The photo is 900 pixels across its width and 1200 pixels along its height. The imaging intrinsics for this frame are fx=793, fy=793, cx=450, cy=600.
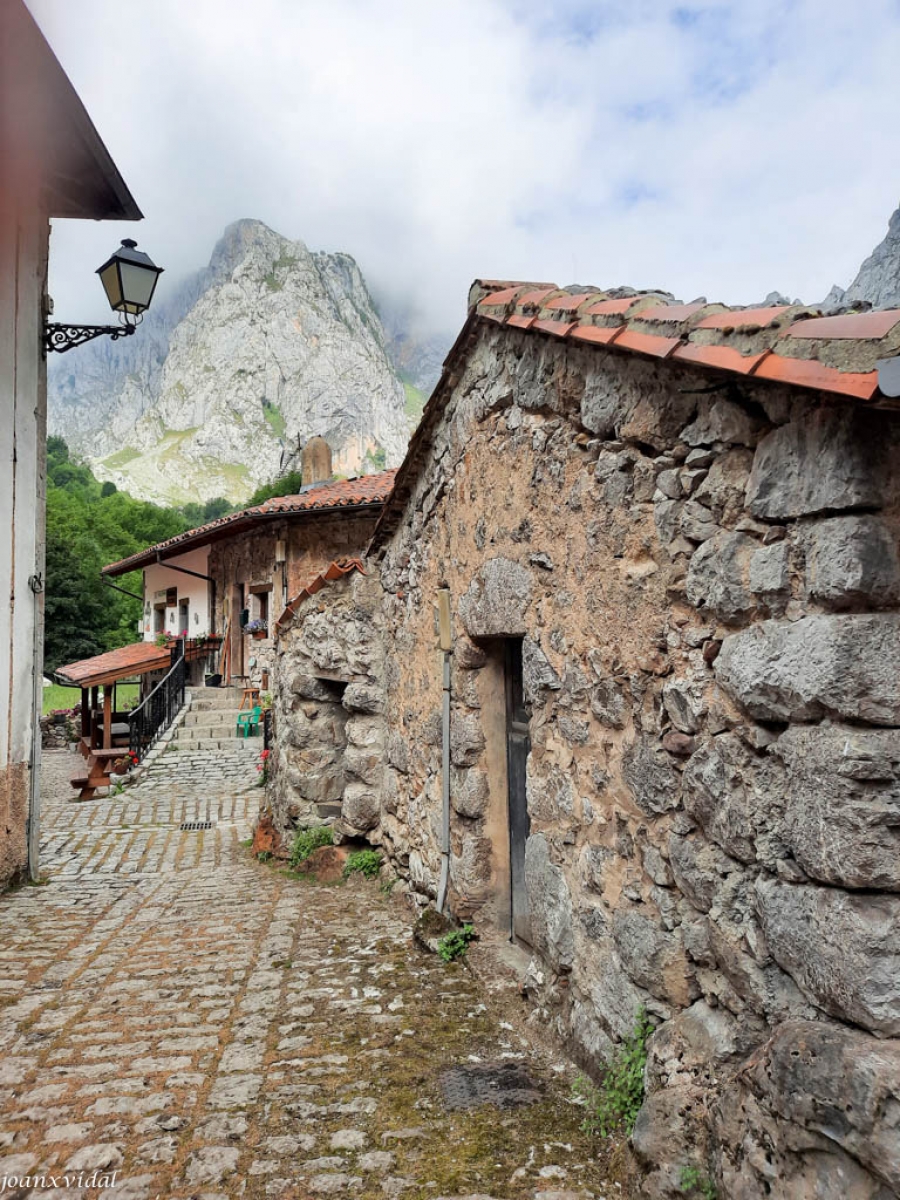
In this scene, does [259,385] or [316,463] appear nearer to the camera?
[316,463]

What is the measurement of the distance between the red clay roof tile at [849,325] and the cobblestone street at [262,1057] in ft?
7.59

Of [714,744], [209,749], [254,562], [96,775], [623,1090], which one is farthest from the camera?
[254,562]

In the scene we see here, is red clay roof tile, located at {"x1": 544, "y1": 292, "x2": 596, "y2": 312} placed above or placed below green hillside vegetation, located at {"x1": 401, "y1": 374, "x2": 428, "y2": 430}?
below

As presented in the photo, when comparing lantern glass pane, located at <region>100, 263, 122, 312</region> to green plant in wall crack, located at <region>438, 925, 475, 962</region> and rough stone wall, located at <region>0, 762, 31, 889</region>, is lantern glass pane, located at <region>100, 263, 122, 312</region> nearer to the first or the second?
rough stone wall, located at <region>0, 762, 31, 889</region>

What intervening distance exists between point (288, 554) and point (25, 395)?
879cm

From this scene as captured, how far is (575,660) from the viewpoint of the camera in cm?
304

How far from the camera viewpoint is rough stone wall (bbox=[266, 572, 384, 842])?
598cm

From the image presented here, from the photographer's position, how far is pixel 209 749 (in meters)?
13.5

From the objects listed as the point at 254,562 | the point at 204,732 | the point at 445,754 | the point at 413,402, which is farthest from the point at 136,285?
the point at 413,402

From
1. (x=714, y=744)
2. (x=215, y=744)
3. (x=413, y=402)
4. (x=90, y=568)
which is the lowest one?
(x=215, y=744)

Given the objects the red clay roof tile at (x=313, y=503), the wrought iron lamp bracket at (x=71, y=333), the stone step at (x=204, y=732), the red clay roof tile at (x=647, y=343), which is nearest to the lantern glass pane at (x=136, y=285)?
the wrought iron lamp bracket at (x=71, y=333)

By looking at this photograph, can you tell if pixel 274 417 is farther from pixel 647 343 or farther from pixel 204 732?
pixel 647 343

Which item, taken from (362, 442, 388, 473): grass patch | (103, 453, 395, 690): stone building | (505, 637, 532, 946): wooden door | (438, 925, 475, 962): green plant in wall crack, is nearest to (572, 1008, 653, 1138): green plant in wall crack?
(505, 637, 532, 946): wooden door

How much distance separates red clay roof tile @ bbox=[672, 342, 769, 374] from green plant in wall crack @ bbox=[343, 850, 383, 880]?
4659 mm
